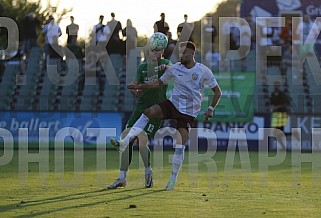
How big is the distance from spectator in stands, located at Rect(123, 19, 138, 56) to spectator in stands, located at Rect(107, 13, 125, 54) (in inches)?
10.3

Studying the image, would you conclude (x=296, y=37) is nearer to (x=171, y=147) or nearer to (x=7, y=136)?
(x=171, y=147)

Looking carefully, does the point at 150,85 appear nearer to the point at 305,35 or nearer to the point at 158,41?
the point at 158,41

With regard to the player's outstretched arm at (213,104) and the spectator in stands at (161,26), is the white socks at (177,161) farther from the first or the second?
the spectator in stands at (161,26)

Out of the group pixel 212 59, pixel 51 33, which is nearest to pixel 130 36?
pixel 51 33

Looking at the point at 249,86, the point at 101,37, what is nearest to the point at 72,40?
the point at 101,37

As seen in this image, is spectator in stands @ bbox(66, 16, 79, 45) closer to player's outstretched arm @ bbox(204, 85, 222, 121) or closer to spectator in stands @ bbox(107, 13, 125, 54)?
spectator in stands @ bbox(107, 13, 125, 54)

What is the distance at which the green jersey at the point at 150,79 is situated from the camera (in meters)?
14.4

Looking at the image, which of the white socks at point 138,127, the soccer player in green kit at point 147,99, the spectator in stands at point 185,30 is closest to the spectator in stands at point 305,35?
the spectator in stands at point 185,30

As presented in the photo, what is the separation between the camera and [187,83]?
14016mm

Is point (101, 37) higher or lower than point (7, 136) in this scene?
higher

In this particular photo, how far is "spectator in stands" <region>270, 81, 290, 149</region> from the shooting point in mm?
29000

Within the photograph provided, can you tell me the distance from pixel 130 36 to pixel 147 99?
13997 millimetres

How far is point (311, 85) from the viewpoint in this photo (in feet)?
98.0

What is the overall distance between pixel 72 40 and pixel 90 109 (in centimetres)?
231
